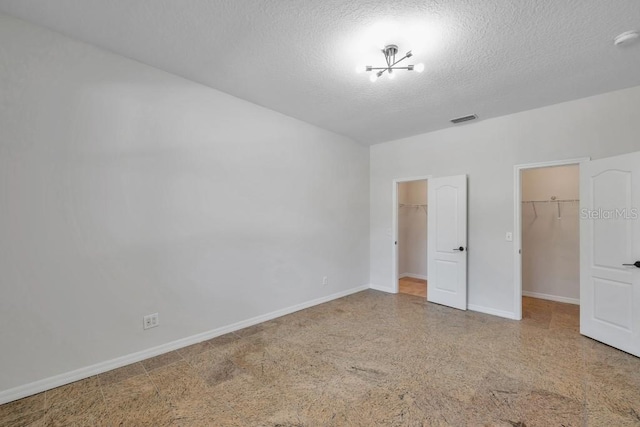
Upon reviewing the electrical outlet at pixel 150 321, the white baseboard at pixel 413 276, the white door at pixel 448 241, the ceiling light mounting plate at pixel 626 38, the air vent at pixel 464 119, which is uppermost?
the ceiling light mounting plate at pixel 626 38

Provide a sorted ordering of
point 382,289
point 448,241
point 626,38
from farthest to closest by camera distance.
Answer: point 382,289 → point 448,241 → point 626,38

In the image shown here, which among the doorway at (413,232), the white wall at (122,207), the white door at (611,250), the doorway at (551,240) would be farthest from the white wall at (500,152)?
the white wall at (122,207)

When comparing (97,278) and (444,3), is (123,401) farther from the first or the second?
(444,3)

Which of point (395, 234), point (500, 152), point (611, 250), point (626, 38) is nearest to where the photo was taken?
point (626, 38)

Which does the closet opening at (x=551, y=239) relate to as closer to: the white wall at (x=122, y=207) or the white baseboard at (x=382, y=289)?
the white baseboard at (x=382, y=289)

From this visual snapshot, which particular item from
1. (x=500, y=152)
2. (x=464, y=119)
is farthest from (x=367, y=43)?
(x=500, y=152)

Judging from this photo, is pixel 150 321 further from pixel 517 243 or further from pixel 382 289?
pixel 517 243

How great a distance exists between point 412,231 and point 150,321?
535 centimetres

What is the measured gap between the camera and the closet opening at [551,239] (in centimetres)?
452

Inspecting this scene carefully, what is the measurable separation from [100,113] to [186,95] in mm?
831

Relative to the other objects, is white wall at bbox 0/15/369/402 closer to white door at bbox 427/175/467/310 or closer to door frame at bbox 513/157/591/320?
white door at bbox 427/175/467/310

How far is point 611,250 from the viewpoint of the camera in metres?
3.01

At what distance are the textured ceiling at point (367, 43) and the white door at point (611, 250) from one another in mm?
985

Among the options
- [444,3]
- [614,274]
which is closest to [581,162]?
[614,274]
